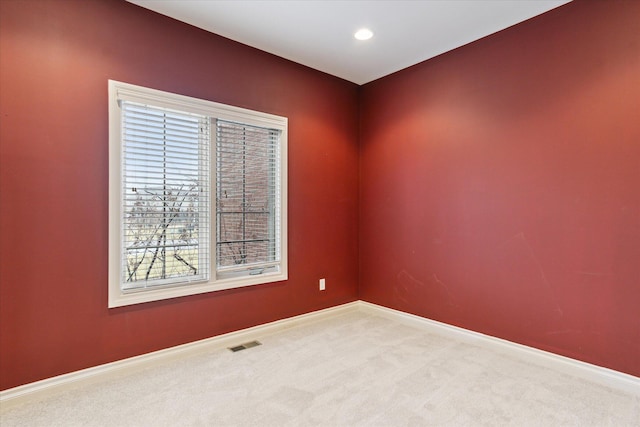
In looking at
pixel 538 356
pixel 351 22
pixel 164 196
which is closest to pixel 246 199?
pixel 164 196

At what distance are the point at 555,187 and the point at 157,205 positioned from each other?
120 inches

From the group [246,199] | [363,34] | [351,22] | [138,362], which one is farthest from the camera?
[246,199]

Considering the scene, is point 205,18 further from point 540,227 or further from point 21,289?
point 540,227

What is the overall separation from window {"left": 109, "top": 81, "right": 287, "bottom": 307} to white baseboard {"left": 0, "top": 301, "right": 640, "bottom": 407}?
44 centimetres

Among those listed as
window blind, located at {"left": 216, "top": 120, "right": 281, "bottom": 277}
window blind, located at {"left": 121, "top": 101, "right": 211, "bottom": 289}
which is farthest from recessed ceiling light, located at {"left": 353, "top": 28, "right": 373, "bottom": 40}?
window blind, located at {"left": 121, "top": 101, "right": 211, "bottom": 289}

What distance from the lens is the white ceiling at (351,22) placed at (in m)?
2.53

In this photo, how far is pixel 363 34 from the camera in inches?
116

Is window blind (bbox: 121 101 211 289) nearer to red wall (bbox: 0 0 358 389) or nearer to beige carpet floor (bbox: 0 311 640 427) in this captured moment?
red wall (bbox: 0 0 358 389)

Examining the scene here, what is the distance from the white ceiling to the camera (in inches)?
99.6

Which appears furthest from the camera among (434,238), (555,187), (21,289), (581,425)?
(434,238)

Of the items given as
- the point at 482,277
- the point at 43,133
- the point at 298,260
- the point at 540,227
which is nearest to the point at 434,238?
the point at 482,277

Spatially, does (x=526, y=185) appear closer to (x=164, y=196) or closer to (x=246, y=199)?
(x=246, y=199)

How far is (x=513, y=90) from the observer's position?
2834mm

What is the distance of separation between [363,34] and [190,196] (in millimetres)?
2004
